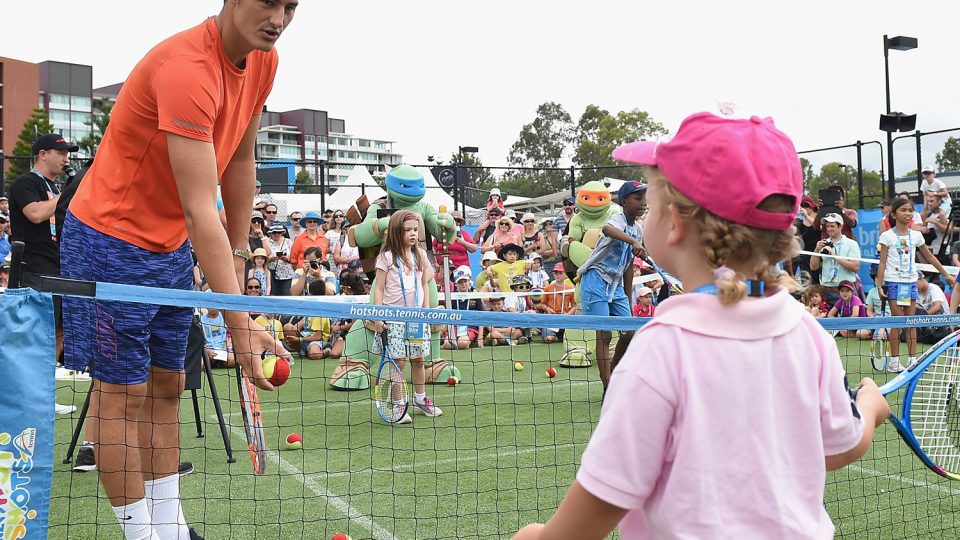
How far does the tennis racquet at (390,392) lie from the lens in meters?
6.87

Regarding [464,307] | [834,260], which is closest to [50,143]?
[464,307]

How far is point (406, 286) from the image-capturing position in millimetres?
7500

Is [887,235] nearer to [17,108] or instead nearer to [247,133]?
[247,133]

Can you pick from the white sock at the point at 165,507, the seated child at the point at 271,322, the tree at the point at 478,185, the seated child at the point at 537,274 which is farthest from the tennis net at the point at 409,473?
the tree at the point at 478,185

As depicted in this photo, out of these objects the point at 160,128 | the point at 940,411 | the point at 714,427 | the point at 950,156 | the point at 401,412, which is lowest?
the point at 401,412

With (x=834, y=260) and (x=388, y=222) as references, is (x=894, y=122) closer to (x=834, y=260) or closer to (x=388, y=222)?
(x=834, y=260)

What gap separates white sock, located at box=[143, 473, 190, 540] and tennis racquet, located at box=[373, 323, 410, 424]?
3.40m

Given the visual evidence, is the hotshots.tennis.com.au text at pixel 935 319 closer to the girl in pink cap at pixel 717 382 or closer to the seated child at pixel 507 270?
the girl in pink cap at pixel 717 382

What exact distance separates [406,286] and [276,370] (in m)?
4.48

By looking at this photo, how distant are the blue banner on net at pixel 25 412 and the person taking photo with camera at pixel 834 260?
1152cm

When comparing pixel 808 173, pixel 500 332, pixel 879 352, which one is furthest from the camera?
pixel 808 173

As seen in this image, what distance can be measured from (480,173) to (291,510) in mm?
17788

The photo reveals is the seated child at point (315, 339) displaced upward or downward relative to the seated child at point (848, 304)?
downward

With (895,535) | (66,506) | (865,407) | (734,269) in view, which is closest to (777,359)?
(734,269)
